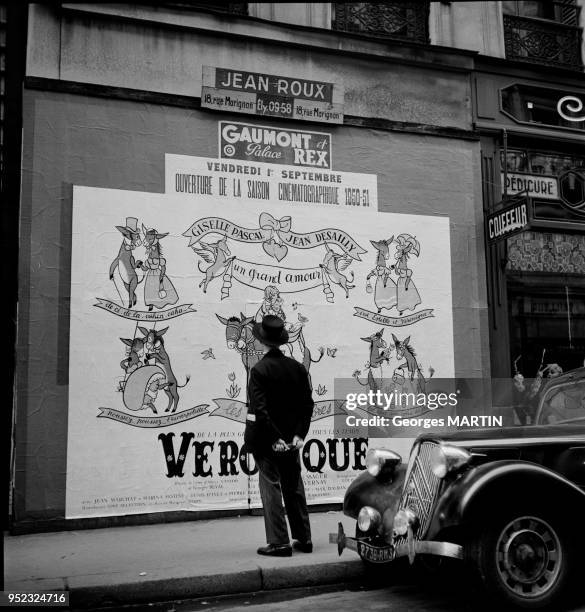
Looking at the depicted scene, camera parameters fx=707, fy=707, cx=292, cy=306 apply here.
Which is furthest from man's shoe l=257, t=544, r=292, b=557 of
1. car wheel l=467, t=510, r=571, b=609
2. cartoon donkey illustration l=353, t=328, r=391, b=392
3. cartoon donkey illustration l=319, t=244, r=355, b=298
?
cartoon donkey illustration l=319, t=244, r=355, b=298

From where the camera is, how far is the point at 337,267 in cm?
886

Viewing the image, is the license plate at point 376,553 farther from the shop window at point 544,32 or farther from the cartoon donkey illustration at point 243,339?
the shop window at point 544,32

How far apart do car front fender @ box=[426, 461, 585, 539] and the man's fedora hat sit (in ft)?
6.98

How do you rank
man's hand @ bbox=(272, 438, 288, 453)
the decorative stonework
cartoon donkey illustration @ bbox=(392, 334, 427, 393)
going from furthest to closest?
1. the decorative stonework
2. cartoon donkey illustration @ bbox=(392, 334, 427, 393)
3. man's hand @ bbox=(272, 438, 288, 453)

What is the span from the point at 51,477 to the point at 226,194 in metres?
3.76

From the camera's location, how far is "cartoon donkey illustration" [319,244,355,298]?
882 centimetres

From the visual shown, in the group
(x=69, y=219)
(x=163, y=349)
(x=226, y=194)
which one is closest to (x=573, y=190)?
(x=226, y=194)

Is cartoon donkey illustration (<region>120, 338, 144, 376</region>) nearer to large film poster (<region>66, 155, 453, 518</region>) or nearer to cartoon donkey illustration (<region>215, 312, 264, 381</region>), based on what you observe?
large film poster (<region>66, 155, 453, 518</region>)

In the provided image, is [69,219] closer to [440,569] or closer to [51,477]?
[51,477]

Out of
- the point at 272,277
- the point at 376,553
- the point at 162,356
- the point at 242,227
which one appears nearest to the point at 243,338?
the point at 272,277

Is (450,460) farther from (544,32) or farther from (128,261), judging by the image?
(544,32)

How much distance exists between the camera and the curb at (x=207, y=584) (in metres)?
5.00

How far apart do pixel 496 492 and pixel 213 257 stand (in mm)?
4827

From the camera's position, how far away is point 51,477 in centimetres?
745
